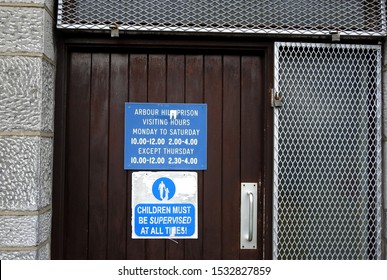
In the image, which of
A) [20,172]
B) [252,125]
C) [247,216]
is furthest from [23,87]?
[247,216]

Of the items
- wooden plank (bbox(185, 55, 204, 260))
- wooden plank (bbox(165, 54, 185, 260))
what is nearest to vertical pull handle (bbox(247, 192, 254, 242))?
wooden plank (bbox(185, 55, 204, 260))

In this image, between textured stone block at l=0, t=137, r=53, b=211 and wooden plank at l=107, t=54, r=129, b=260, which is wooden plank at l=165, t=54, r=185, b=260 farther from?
textured stone block at l=0, t=137, r=53, b=211

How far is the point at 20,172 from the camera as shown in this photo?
2299 millimetres

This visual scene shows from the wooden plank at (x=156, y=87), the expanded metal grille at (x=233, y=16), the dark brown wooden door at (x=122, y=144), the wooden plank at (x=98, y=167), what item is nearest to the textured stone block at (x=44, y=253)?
the dark brown wooden door at (x=122, y=144)

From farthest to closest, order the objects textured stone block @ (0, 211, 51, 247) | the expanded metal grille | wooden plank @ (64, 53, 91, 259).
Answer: wooden plank @ (64, 53, 91, 259)
the expanded metal grille
textured stone block @ (0, 211, 51, 247)

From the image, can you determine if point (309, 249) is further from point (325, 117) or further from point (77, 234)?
point (77, 234)

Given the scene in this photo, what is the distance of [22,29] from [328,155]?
76.2 inches

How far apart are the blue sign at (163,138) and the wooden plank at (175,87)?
0.06 meters

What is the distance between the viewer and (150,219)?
266 centimetres

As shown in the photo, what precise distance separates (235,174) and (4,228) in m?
1.37

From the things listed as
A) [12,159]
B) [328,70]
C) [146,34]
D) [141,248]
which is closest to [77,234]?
[141,248]

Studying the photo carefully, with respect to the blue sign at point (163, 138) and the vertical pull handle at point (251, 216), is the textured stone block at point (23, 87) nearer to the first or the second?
the blue sign at point (163, 138)

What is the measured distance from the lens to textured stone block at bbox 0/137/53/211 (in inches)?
90.3

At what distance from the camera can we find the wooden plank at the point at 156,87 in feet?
8.77
